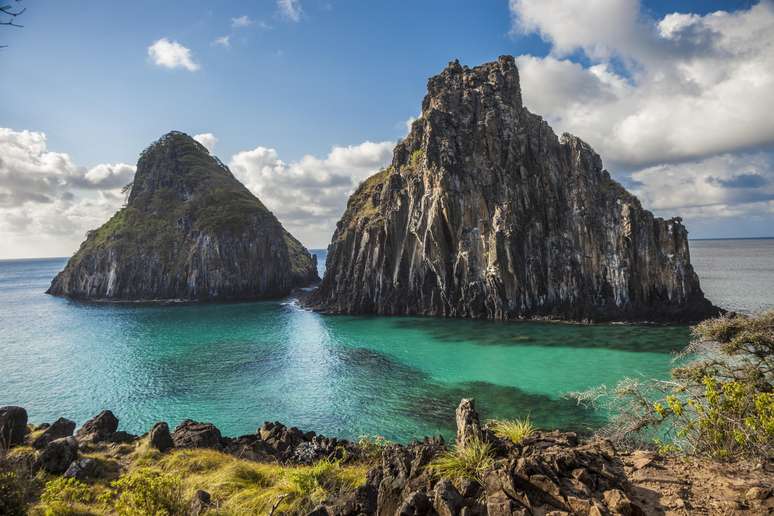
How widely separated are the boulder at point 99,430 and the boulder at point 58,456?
437 cm

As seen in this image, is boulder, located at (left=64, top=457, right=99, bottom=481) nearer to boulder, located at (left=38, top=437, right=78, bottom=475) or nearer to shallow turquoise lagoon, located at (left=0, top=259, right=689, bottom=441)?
boulder, located at (left=38, top=437, right=78, bottom=475)

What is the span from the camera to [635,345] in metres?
46.6

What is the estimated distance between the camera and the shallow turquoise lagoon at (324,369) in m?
29.0

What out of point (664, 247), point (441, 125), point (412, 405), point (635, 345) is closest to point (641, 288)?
point (664, 247)

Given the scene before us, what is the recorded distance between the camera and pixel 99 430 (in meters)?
21.5

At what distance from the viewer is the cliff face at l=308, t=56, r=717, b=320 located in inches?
2496

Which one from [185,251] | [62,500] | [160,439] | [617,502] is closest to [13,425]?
[160,439]

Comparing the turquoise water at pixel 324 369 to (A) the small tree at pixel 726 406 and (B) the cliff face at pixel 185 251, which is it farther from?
(B) the cliff face at pixel 185 251

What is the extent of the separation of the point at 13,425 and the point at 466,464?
927 inches

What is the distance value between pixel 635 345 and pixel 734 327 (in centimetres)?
3330

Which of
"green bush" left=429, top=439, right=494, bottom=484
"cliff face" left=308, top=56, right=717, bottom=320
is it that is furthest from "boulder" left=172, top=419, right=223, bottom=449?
"cliff face" left=308, top=56, right=717, bottom=320

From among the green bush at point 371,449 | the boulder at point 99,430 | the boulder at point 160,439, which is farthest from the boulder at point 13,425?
the green bush at point 371,449

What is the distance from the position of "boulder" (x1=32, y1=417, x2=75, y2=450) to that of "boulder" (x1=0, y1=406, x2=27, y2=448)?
856 mm

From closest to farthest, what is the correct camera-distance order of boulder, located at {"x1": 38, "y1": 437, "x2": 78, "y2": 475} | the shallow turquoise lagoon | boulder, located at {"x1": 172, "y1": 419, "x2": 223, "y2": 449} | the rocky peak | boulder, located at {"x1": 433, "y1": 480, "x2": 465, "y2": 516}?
boulder, located at {"x1": 433, "y1": 480, "x2": 465, "y2": 516} → boulder, located at {"x1": 38, "y1": 437, "x2": 78, "y2": 475} → boulder, located at {"x1": 172, "y1": 419, "x2": 223, "y2": 449} → the shallow turquoise lagoon → the rocky peak
